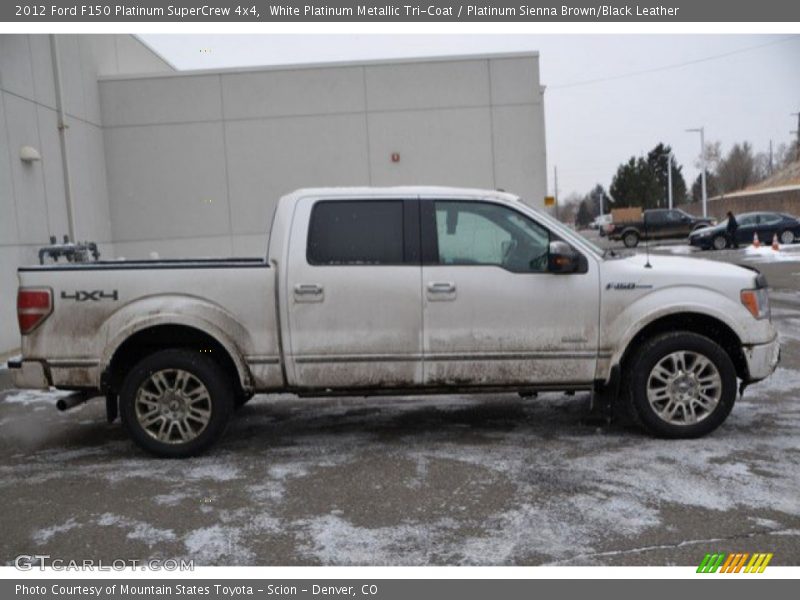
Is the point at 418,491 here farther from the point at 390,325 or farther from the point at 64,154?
the point at 64,154

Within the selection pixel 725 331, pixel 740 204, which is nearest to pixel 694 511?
pixel 725 331

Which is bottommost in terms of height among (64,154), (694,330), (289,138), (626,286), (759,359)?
(759,359)

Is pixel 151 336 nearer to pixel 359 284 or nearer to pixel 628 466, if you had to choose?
pixel 359 284

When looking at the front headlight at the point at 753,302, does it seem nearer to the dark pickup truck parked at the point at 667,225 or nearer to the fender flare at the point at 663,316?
the fender flare at the point at 663,316

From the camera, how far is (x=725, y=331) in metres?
5.60

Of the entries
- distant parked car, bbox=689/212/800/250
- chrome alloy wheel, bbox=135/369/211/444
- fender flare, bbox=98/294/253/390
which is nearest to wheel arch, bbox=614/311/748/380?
fender flare, bbox=98/294/253/390

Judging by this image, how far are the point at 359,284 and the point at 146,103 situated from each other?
11.3 metres

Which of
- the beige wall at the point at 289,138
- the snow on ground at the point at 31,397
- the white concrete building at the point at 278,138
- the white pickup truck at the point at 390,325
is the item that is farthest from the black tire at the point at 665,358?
the beige wall at the point at 289,138

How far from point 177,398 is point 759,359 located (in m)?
4.43

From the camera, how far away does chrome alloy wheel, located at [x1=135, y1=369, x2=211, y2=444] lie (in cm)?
544

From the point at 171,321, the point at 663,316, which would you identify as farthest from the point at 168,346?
the point at 663,316

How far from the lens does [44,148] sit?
40.2 feet

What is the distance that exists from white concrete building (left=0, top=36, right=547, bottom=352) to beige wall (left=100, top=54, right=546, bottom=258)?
0.02 meters

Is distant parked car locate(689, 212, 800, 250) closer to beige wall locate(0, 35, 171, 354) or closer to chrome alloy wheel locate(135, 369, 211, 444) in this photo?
beige wall locate(0, 35, 171, 354)
